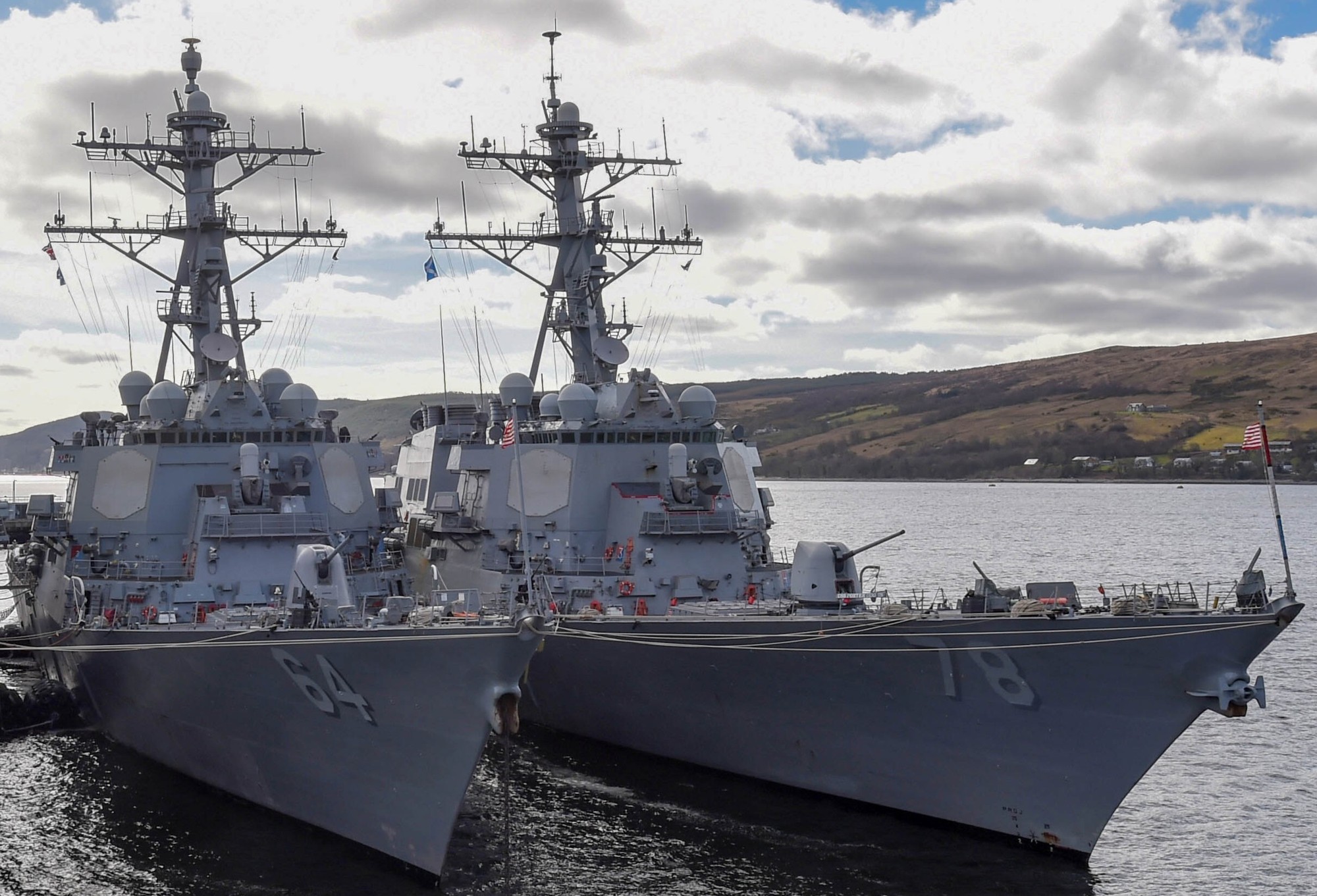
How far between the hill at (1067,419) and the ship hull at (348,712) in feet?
202

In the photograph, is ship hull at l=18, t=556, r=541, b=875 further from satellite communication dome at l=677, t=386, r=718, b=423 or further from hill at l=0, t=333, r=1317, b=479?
hill at l=0, t=333, r=1317, b=479

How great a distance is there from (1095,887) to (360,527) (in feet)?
38.3

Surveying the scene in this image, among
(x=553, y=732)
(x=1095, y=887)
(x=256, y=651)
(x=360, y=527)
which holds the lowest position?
(x=1095, y=887)

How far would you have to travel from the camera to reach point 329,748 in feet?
45.0

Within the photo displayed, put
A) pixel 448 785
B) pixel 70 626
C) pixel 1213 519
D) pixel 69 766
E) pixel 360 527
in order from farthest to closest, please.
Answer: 1. pixel 1213 519
2. pixel 360 527
3. pixel 69 766
4. pixel 70 626
5. pixel 448 785

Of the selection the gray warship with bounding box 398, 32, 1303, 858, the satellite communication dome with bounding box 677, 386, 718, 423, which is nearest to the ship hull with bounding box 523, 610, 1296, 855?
the gray warship with bounding box 398, 32, 1303, 858

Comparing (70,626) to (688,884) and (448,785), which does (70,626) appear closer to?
(448,785)

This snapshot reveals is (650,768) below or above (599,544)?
below

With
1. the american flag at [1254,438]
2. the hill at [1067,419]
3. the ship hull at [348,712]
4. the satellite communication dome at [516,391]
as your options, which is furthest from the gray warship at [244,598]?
the hill at [1067,419]

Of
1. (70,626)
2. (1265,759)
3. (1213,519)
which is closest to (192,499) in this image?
(70,626)

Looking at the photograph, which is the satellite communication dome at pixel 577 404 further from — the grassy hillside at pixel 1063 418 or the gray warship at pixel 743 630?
the grassy hillside at pixel 1063 418

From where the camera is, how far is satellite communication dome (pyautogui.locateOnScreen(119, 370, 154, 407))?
835 inches

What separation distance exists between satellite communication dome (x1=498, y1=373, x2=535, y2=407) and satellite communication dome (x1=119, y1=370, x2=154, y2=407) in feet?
19.8

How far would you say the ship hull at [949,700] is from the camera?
1295cm
